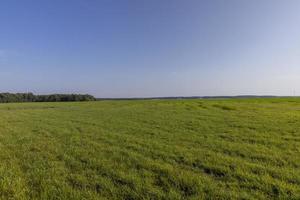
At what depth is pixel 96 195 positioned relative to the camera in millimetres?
5469

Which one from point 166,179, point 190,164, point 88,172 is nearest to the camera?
point 166,179

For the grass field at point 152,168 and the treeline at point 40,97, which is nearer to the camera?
the grass field at point 152,168

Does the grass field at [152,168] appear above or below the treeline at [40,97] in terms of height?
below

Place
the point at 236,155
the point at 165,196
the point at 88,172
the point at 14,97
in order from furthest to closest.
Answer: the point at 14,97 → the point at 236,155 → the point at 88,172 → the point at 165,196

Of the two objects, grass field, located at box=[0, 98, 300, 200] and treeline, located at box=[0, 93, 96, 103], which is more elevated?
treeline, located at box=[0, 93, 96, 103]

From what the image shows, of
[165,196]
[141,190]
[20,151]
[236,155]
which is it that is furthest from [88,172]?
[236,155]

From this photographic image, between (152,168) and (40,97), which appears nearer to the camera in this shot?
(152,168)

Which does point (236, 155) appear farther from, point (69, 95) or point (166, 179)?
point (69, 95)

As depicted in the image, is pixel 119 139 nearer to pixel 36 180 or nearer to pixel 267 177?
pixel 36 180

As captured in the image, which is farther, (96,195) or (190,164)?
(190,164)

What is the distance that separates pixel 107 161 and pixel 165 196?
3.15 meters

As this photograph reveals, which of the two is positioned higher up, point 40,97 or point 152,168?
point 40,97

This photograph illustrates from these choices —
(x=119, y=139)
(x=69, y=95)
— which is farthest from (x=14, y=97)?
(x=119, y=139)

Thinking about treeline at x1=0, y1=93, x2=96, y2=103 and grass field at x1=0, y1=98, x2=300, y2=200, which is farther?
treeline at x1=0, y1=93, x2=96, y2=103
